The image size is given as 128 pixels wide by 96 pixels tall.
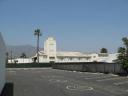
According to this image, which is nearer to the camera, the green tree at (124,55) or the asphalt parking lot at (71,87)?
the asphalt parking lot at (71,87)

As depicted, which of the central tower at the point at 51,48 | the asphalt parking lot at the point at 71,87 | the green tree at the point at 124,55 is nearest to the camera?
the asphalt parking lot at the point at 71,87

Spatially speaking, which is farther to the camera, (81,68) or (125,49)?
(81,68)

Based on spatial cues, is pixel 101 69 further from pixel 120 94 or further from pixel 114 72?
pixel 120 94

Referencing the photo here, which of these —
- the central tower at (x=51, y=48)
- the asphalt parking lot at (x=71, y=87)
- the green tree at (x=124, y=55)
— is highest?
the central tower at (x=51, y=48)

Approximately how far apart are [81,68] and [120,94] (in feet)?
139

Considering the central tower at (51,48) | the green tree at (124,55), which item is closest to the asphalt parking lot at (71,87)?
the green tree at (124,55)

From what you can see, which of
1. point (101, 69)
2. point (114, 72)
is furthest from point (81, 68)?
point (114, 72)

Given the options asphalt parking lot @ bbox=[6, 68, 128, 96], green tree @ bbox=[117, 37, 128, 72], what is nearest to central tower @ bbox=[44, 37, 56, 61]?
green tree @ bbox=[117, 37, 128, 72]

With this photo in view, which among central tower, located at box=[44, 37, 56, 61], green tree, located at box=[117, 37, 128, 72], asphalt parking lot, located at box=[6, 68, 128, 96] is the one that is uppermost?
central tower, located at box=[44, 37, 56, 61]

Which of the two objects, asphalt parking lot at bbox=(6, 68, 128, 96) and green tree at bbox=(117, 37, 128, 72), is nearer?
asphalt parking lot at bbox=(6, 68, 128, 96)

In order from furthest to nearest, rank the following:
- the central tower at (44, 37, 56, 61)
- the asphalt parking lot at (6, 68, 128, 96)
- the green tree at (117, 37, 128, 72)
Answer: the central tower at (44, 37, 56, 61) → the green tree at (117, 37, 128, 72) → the asphalt parking lot at (6, 68, 128, 96)

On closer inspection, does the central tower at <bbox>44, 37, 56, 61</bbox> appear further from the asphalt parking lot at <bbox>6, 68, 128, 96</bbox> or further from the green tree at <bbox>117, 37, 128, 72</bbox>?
the asphalt parking lot at <bbox>6, 68, 128, 96</bbox>

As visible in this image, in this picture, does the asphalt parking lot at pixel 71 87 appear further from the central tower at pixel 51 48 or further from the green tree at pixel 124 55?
the central tower at pixel 51 48

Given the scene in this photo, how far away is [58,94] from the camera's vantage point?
22.0 meters
